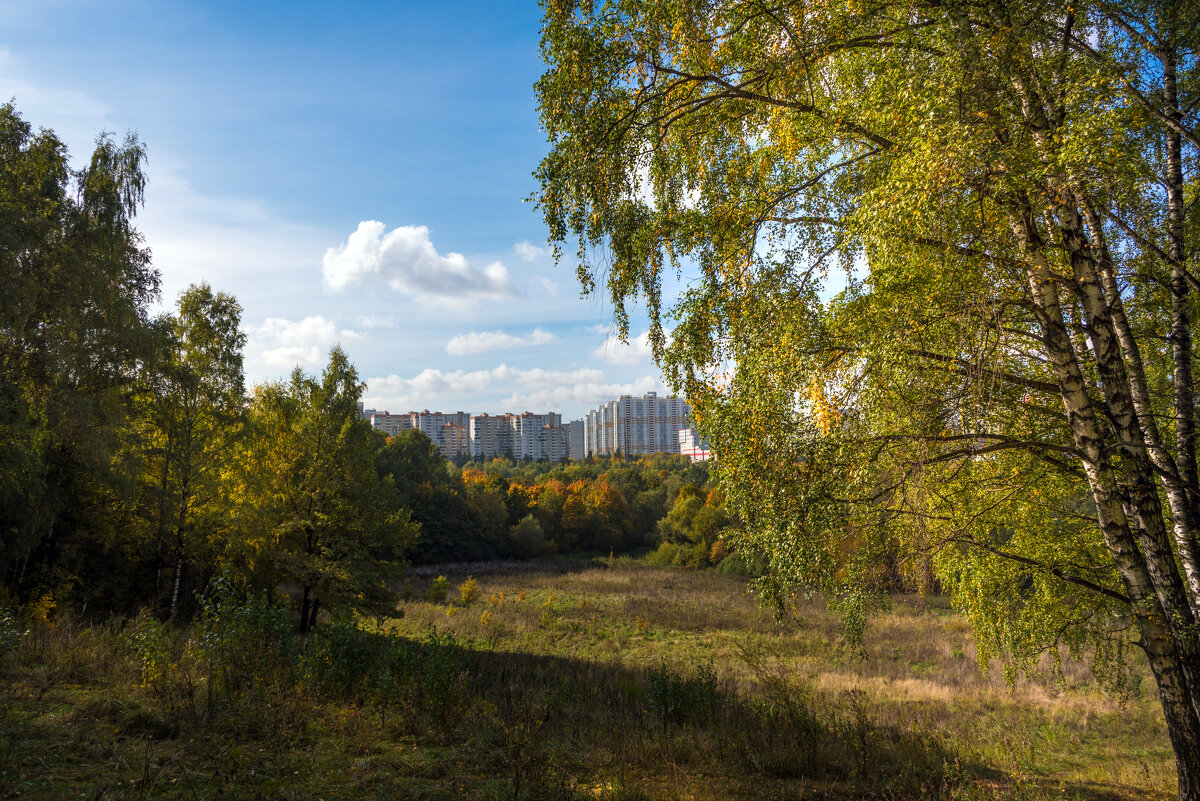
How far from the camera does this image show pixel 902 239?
453cm

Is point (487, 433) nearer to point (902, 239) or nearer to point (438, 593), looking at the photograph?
point (438, 593)

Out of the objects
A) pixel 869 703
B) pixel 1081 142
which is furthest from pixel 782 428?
pixel 869 703

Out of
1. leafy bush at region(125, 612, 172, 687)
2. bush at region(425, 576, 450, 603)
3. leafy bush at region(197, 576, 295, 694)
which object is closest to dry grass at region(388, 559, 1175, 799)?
bush at region(425, 576, 450, 603)

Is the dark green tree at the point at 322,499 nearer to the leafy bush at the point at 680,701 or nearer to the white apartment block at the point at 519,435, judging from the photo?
the leafy bush at the point at 680,701

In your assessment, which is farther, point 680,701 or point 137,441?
point 137,441

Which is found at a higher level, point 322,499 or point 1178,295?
point 1178,295

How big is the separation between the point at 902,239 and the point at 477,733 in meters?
6.62

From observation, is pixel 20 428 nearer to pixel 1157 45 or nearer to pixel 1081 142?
pixel 1081 142

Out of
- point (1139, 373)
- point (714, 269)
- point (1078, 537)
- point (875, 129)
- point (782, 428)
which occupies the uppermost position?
point (875, 129)

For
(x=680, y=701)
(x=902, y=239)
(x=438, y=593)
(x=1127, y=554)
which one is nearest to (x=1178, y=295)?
(x=1127, y=554)

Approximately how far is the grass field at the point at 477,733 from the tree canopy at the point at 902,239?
194cm

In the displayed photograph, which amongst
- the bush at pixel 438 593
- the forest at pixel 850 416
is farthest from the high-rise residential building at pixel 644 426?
the forest at pixel 850 416

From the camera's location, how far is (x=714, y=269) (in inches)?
227

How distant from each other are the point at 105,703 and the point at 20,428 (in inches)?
243
